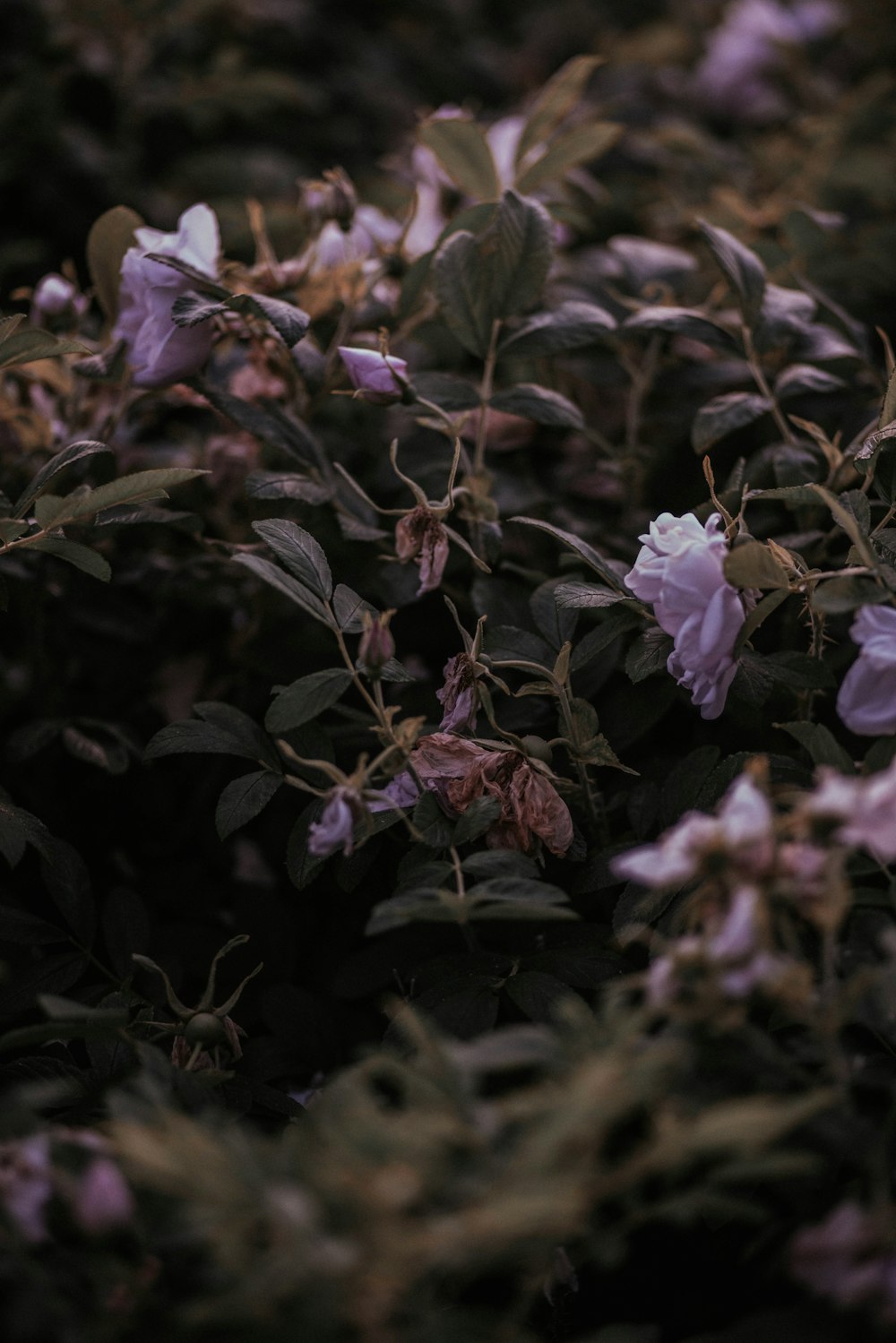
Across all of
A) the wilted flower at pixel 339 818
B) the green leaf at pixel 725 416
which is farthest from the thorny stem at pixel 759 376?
the wilted flower at pixel 339 818

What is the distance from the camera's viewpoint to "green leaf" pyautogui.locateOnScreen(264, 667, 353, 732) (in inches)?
25.6

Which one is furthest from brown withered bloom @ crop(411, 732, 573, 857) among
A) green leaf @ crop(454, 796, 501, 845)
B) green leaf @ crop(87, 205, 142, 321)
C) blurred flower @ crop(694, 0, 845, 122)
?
blurred flower @ crop(694, 0, 845, 122)

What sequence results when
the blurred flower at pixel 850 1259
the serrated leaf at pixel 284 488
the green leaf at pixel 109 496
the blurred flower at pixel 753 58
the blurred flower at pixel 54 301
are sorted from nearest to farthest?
the blurred flower at pixel 850 1259
the green leaf at pixel 109 496
the serrated leaf at pixel 284 488
the blurred flower at pixel 54 301
the blurred flower at pixel 753 58

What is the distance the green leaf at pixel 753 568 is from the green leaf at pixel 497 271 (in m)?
0.29

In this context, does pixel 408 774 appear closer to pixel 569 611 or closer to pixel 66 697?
pixel 569 611

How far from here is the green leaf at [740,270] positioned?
0.84 metres

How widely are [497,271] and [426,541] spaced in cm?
23

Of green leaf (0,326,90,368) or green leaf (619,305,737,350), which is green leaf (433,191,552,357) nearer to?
green leaf (619,305,737,350)

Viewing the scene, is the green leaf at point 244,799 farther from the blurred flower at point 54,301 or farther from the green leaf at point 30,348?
the blurred flower at point 54,301

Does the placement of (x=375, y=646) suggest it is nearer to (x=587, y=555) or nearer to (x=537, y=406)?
(x=587, y=555)

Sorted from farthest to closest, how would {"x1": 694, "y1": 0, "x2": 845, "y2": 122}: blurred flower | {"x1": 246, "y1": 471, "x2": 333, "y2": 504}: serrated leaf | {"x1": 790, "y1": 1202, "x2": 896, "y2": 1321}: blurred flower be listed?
{"x1": 694, "y1": 0, "x2": 845, "y2": 122}: blurred flower → {"x1": 246, "y1": 471, "x2": 333, "y2": 504}: serrated leaf → {"x1": 790, "y1": 1202, "x2": 896, "y2": 1321}: blurred flower

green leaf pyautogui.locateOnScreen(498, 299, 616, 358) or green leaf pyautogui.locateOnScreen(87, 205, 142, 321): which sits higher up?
green leaf pyautogui.locateOnScreen(87, 205, 142, 321)

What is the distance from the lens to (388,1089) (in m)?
0.72

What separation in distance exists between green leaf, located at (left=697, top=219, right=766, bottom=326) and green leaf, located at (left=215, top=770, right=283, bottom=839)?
461 mm
